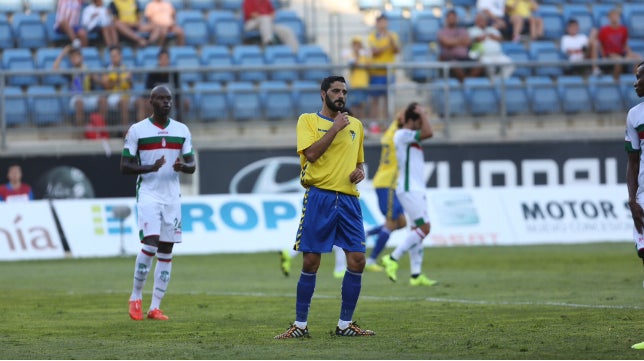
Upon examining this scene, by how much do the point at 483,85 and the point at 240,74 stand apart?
17.8 ft

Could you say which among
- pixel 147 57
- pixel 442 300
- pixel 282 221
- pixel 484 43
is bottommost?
pixel 282 221

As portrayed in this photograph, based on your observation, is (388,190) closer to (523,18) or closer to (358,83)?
(358,83)

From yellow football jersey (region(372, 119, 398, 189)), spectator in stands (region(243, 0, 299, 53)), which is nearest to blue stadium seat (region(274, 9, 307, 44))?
spectator in stands (region(243, 0, 299, 53))

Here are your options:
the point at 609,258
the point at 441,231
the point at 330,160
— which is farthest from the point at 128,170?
the point at 441,231

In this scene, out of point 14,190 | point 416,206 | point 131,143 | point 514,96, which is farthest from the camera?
point 514,96

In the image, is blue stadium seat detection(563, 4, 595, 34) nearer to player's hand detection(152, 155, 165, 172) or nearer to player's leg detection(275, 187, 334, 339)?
player's hand detection(152, 155, 165, 172)

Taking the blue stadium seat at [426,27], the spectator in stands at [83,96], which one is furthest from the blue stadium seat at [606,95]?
the spectator in stands at [83,96]

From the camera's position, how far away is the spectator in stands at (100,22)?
27.8 m

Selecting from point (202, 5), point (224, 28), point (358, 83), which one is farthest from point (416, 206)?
point (202, 5)

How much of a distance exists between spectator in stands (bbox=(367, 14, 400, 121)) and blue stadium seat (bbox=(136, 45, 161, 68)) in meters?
4.80

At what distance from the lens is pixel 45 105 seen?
87.6 ft

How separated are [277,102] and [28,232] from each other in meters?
6.14

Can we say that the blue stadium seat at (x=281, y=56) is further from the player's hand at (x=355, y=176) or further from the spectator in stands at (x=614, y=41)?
the player's hand at (x=355, y=176)

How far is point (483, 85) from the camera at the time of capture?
28.3m
